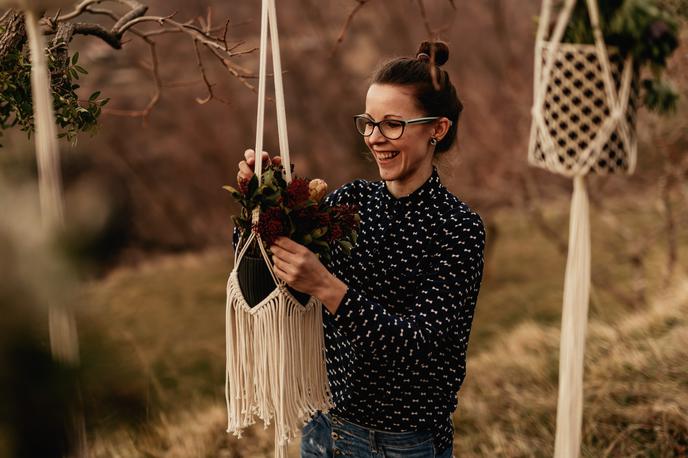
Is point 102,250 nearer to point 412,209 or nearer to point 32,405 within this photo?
point 32,405

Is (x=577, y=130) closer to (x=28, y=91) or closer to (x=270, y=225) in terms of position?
(x=270, y=225)

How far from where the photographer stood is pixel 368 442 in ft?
6.23

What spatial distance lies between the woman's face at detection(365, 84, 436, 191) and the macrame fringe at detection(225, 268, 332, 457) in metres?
0.41

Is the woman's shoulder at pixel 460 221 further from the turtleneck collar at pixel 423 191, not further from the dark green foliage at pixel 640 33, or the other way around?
the dark green foliage at pixel 640 33

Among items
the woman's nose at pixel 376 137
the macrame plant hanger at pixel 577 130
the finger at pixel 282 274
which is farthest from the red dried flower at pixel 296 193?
the macrame plant hanger at pixel 577 130

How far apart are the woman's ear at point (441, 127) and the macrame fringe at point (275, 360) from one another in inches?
22.4

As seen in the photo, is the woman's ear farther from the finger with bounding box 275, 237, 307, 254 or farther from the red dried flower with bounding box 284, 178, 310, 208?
the finger with bounding box 275, 237, 307, 254

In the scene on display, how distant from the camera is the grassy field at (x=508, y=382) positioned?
2943mm

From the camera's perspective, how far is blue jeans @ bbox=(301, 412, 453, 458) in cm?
188

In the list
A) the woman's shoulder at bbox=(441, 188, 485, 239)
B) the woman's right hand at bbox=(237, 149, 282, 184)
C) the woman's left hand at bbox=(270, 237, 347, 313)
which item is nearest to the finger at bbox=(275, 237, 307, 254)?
the woman's left hand at bbox=(270, 237, 347, 313)

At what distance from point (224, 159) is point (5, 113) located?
7597mm

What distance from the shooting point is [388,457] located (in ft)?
6.21

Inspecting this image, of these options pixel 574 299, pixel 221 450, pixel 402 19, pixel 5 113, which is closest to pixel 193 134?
pixel 402 19

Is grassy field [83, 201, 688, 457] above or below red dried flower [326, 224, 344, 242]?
below
